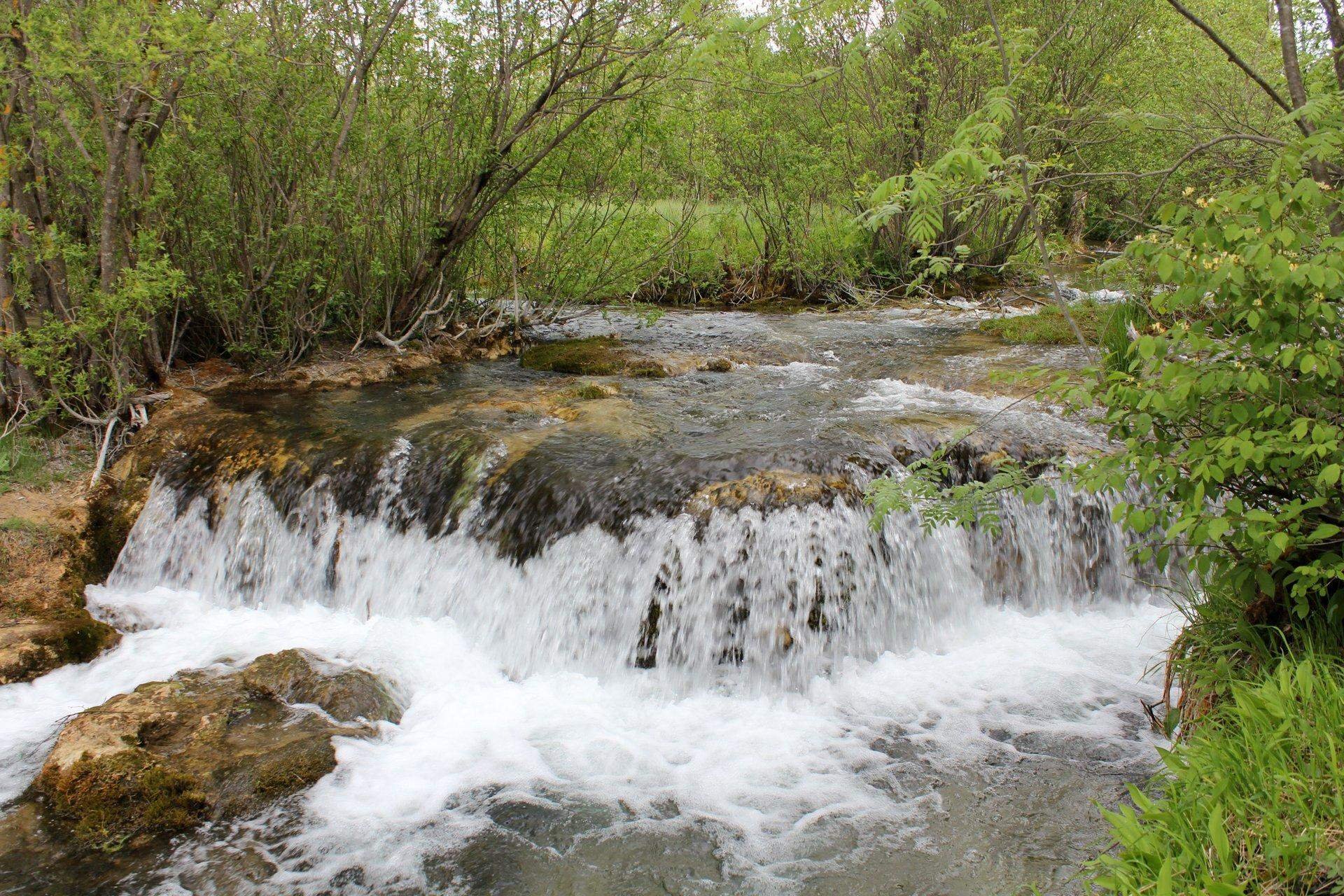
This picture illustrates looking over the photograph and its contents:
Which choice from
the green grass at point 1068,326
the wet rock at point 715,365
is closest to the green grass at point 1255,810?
the green grass at point 1068,326

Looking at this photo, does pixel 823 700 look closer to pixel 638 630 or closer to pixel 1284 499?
pixel 638 630

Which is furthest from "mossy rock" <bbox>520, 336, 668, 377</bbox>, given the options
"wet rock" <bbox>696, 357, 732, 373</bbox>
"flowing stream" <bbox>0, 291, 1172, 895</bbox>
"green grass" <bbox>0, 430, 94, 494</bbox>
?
"green grass" <bbox>0, 430, 94, 494</bbox>

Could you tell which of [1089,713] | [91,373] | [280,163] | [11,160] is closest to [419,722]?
[1089,713]

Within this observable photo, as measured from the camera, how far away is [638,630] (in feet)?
17.3

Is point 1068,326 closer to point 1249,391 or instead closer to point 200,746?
point 1249,391

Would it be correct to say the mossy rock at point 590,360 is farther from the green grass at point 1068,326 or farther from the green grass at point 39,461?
the green grass at point 39,461

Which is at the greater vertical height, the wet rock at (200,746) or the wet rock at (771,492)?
the wet rock at (771,492)

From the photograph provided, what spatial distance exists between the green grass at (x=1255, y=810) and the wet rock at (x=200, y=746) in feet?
11.3

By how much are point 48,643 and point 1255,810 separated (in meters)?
6.04

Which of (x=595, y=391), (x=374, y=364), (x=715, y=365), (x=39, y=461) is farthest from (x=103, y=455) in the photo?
(x=715, y=365)

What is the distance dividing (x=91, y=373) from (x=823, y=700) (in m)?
6.20

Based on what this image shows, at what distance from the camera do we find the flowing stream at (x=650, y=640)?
3.64 metres

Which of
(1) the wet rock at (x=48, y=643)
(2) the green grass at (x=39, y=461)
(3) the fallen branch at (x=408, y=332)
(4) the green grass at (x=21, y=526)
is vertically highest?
(3) the fallen branch at (x=408, y=332)

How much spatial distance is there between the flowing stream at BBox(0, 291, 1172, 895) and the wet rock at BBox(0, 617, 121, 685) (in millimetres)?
108
